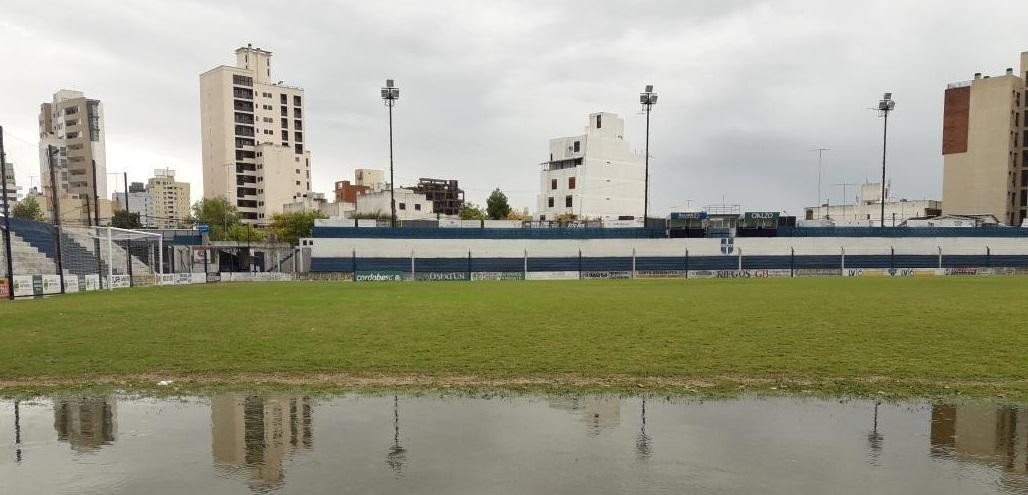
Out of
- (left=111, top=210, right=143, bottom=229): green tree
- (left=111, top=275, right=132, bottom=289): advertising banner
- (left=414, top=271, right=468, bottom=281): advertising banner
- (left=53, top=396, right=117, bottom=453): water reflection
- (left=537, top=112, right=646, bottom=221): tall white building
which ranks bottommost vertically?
(left=414, top=271, right=468, bottom=281): advertising banner

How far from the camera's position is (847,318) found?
59.3ft

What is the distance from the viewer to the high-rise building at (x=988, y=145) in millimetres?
81875

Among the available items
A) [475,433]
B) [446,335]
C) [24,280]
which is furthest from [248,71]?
[475,433]

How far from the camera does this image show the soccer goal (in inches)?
1414

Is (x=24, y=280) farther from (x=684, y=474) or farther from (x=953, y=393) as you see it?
(x=953, y=393)

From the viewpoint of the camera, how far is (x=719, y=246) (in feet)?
189

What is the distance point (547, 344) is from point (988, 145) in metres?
97.8


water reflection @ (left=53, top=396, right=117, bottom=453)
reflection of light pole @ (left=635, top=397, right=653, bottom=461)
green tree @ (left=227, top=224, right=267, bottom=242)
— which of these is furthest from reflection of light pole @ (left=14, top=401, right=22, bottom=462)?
green tree @ (left=227, top=224, right=267, bottom=242)

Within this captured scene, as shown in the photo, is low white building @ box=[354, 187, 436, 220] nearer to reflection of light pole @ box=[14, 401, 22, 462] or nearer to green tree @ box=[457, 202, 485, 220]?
green tree @ box=[457, 202, 485, 220]

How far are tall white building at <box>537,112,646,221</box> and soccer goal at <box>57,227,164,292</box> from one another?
61.2 meters

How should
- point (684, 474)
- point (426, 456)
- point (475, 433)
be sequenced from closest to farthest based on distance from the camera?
point (684, 474), point (426, 456), point (475, 433)

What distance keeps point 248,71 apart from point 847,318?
107608mm

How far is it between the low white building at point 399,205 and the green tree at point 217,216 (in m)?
19.8

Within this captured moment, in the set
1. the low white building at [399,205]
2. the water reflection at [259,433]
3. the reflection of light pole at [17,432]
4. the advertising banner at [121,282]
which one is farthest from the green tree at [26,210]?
the water reflection at [259,433]
